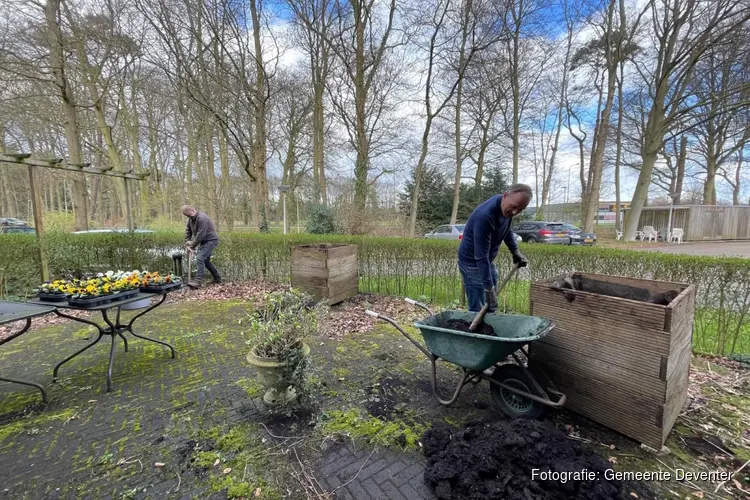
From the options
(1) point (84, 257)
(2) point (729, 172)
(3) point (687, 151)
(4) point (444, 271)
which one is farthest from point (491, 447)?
(2) point (729, 172)

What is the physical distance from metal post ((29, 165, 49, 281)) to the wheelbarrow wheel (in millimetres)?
7184

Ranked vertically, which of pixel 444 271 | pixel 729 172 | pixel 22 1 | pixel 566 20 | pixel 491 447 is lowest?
pixel 491 447

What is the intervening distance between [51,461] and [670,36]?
50.6 ft

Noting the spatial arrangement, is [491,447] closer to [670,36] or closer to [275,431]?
[275,431]

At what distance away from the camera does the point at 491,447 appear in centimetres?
170

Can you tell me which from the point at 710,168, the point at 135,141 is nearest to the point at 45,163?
the point at 135,141

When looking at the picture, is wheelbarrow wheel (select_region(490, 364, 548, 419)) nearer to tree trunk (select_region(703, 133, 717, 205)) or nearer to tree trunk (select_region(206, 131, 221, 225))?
tree trunk (select_region(206, 131, 221, 225))

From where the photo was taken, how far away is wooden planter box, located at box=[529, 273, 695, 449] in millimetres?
1832

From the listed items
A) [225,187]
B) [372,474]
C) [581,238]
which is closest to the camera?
[372,474]

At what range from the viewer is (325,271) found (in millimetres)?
4820

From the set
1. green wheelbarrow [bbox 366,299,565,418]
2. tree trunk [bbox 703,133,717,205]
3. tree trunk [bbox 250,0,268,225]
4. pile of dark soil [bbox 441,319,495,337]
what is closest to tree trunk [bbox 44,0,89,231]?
tree trunk [bbox 250,0,268,225]

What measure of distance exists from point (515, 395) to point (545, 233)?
12.8m

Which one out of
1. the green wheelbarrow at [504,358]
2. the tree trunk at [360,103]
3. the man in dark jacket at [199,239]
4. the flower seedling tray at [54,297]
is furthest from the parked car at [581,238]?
the flower seedling tray at [54,297]

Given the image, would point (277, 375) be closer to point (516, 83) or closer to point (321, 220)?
point (321, 220)
